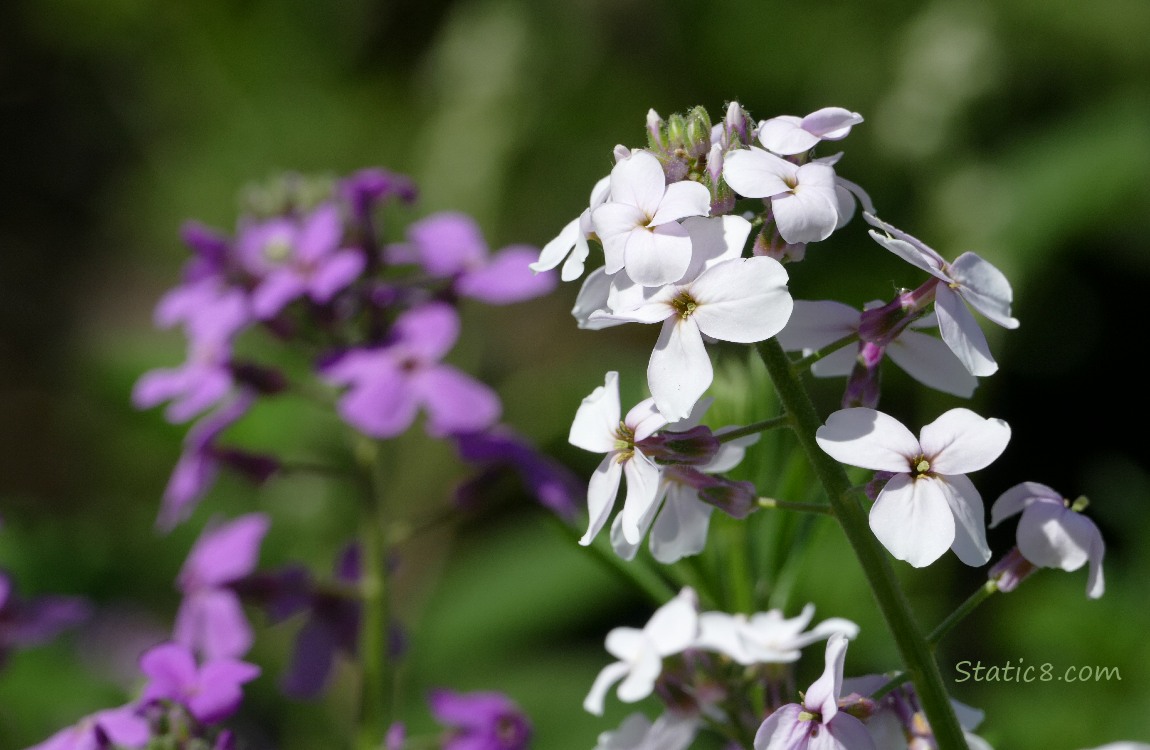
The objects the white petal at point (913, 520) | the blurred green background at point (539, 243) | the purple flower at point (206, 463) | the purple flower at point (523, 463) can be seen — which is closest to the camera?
the white petal at point (913, 520)

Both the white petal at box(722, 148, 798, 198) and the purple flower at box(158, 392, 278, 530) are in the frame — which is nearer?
the white petal at box(722, 148, 798, 198)

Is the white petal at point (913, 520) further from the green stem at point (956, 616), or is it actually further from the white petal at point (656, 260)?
the white petal at point (656, 260)

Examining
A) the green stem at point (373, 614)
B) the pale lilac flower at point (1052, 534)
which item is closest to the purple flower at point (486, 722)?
the green stem at point (373, 614)

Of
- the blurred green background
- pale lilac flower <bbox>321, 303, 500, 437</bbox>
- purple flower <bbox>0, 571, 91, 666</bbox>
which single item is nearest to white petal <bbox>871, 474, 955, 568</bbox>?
the blurred green background

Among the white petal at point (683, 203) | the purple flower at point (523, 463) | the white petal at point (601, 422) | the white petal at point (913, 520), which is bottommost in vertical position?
the white petal at point (913, 520)

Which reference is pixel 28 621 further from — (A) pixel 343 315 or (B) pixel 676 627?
(B) pixel 676 627

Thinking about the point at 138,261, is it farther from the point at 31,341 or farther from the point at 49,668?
the point at 49,668

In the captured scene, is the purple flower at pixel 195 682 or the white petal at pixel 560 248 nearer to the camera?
the white petal at pixel 560 248

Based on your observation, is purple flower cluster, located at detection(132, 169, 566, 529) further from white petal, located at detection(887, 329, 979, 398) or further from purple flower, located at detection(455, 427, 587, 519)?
white petal, located at detection(887, 329, 979, 398)
